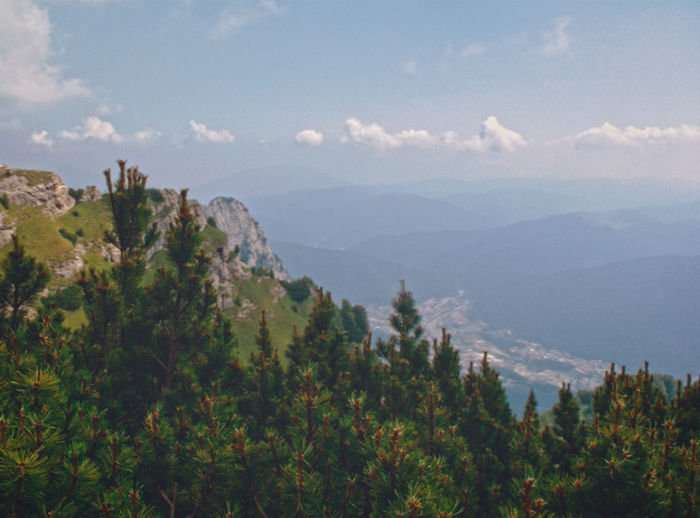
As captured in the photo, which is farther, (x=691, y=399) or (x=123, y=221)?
(x=123, y=221)

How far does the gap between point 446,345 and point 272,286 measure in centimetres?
6987

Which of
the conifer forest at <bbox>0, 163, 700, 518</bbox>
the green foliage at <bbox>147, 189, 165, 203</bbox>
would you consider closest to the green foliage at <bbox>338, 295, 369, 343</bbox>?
the green foliage at <bbox>147, 189, 165, 203</bbox>

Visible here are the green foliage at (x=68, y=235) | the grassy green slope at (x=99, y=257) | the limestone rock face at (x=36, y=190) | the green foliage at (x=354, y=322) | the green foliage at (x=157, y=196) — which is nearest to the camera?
the grassy green slope at (x=99, y=257)

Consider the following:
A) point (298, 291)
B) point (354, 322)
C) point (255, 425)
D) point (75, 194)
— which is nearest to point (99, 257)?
point (75, 194)

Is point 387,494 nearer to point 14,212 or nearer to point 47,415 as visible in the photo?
point 47,415

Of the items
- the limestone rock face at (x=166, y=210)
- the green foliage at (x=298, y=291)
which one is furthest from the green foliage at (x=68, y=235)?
the green foliage at (x=298, y=291)

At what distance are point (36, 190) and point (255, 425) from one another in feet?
214

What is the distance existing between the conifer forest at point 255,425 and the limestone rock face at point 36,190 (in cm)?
5637

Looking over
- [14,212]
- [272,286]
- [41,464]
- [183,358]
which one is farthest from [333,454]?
[272,286]

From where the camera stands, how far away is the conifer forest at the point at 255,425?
8523 millimetres

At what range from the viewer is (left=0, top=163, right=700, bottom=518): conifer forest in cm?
852

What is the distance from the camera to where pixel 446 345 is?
24.7m

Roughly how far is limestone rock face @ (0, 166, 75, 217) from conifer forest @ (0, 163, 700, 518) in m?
56.4

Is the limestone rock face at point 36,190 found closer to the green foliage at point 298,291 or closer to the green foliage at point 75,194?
the green foliage at point 75,194
